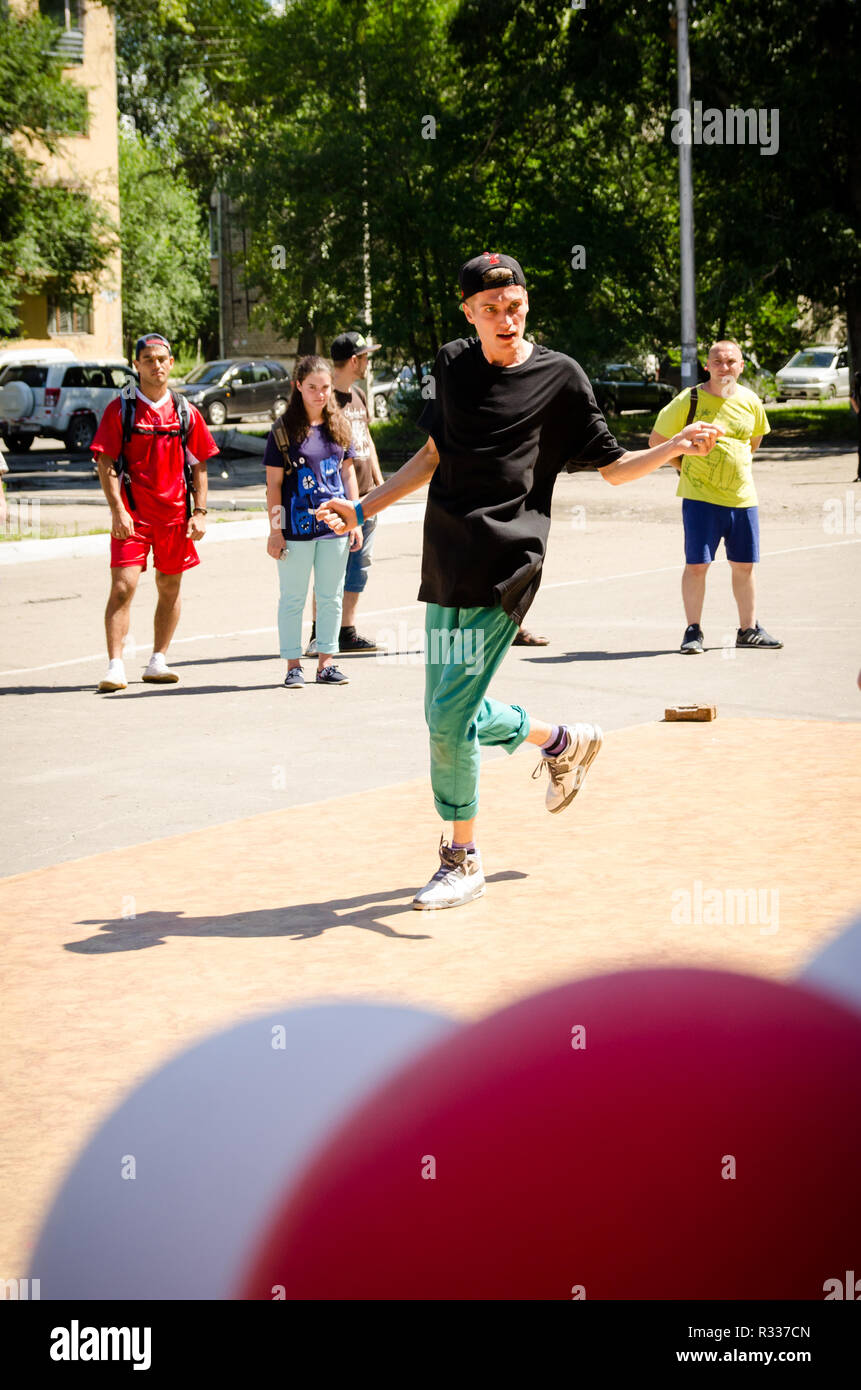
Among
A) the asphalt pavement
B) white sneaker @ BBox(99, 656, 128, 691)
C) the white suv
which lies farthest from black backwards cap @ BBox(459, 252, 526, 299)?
the white suv

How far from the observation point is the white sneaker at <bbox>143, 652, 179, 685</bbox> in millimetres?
10016

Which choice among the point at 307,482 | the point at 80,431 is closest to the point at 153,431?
the point at 307,482

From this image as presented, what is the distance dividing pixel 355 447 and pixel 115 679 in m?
2.33

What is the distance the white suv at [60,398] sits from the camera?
34562 millimetres

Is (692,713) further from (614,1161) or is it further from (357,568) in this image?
(614,1161)

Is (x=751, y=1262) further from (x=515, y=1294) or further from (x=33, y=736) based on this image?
(x=33, y=736)

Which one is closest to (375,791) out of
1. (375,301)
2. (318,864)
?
(318,864)

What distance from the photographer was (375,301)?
33781 mm

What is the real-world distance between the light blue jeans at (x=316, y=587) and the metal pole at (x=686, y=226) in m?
21.1

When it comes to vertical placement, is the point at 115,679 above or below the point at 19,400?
below

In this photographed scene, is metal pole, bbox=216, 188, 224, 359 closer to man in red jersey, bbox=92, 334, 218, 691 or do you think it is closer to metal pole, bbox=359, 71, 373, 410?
metal pole, bbox=359, 71, 373, 410

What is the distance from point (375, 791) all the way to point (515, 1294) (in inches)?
201

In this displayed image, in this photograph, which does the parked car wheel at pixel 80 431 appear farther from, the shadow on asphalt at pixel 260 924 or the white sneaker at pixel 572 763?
the shadow on asphalt at pixel 260 924

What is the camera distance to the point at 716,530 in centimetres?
1036
